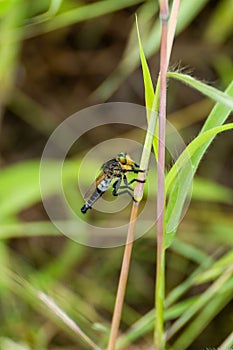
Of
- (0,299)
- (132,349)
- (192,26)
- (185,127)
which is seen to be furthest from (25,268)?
(192,26)

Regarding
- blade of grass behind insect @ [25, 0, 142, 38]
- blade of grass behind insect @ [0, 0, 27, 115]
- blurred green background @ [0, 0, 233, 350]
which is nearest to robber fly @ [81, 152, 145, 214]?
blurred green background @ [0, 0, 233, 350]

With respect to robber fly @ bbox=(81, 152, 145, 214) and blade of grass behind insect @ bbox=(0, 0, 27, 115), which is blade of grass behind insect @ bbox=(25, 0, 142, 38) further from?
robber fly @ bbox=(81, 152, 145, 214)

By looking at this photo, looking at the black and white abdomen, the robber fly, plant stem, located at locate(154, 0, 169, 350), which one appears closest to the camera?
plant stem, located at locate(154, 0, 169, 350)

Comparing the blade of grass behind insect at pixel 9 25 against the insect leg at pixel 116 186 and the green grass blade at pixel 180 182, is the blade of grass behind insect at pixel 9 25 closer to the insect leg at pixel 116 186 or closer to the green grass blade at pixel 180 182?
the insect leg at pixel 116 186

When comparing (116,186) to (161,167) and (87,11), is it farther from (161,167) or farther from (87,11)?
(87,11)

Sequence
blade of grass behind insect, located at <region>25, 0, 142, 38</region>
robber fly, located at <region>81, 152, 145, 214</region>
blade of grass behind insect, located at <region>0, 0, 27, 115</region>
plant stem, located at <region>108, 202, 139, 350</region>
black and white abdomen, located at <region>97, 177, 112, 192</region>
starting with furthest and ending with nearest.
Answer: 1. blade of grass behind insect, located at <region>25, 0, 142, 38</region>
2. blade of grass behind insect, located at <region>0, 0, 27, 115</region>
3. black and white abdomen, located at <region>97, 177, 112, 192</region>
4. robber fly, located at <region>81, 152, 145, 214</region>
5. plant stem, located at <region>108, 202, 139, 350</region>

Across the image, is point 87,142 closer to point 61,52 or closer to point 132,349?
point 61,52

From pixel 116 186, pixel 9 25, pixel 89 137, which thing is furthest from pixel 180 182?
pixel 89 137
